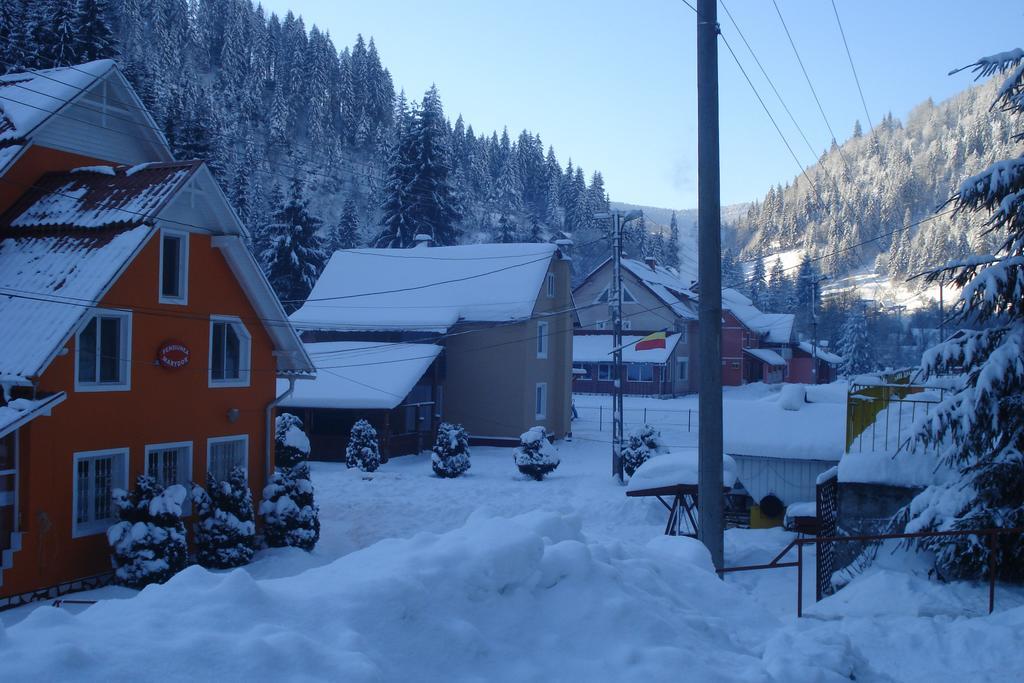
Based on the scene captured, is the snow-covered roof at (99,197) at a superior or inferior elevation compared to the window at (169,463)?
superior

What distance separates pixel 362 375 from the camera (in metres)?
33.4

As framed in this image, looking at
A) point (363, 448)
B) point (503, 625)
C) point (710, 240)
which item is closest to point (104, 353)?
point (710, 240)

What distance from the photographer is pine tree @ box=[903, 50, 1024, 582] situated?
35.4 ft

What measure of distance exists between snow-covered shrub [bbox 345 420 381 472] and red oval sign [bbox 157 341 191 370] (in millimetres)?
12519

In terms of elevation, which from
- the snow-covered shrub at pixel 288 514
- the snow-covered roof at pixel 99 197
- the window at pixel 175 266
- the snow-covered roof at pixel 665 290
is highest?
the snow-covered roof at pixel 665 290

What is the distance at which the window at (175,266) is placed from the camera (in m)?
17.9

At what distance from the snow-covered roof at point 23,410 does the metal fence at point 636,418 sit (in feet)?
101

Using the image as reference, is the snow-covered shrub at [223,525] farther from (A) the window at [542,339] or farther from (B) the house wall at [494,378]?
(A) the window at [542,339]

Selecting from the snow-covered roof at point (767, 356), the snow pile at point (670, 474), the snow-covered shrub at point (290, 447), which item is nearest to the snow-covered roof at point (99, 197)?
the snow-covered shrub at point (290, 447)

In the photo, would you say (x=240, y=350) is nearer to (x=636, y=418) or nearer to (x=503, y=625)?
(x=503, y=625)

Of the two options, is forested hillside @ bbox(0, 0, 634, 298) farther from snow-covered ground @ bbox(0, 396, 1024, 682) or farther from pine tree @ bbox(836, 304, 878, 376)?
snow-covered ground @ bbox(0, 396, 1024, 682)

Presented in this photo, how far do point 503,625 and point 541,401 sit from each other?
32498mm

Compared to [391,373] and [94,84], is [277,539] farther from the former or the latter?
[391,373]

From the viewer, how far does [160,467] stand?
1738cm
